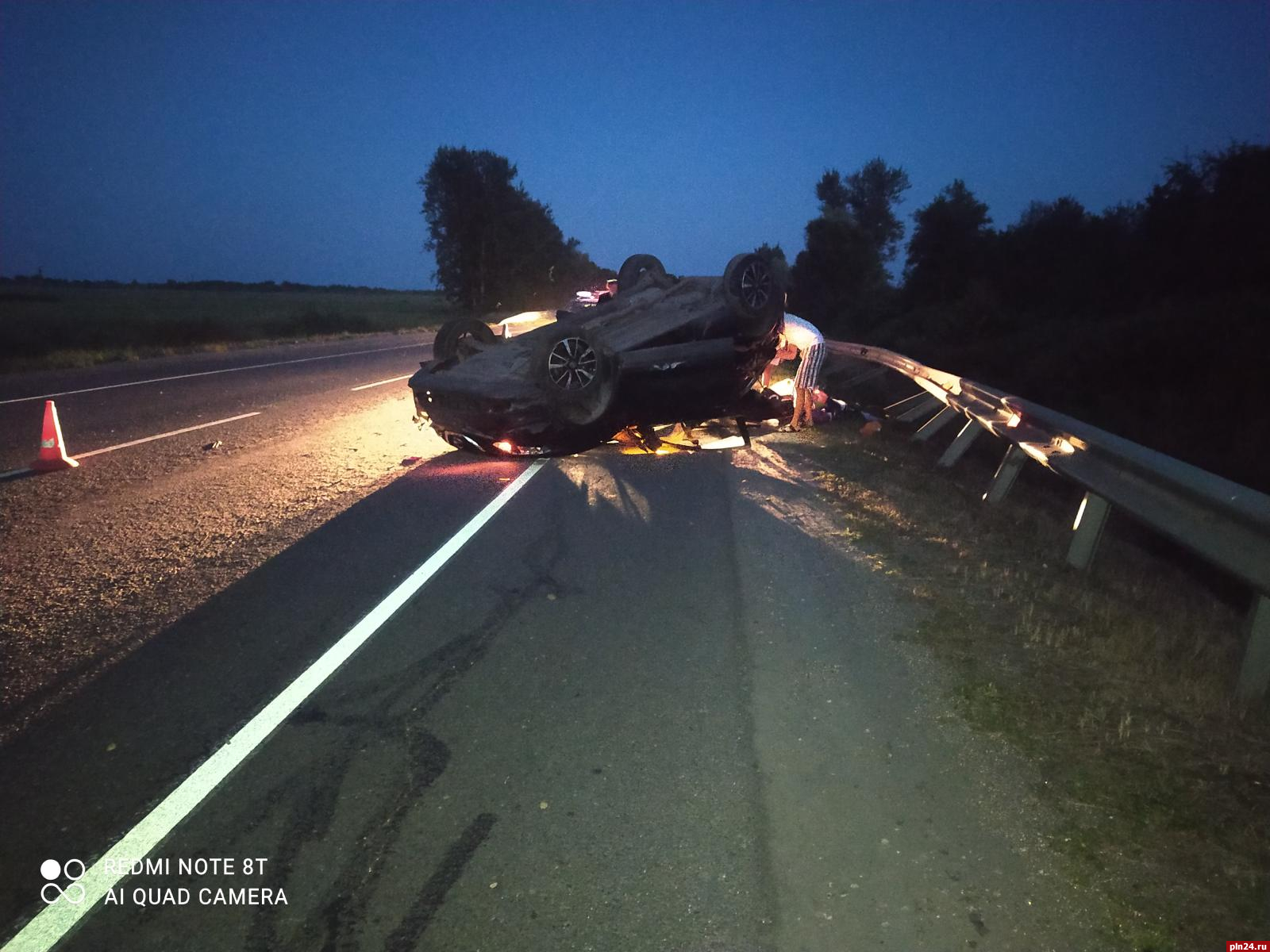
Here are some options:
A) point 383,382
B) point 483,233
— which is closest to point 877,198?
point 483,233

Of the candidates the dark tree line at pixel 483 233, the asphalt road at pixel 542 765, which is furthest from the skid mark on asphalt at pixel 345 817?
the dark tree line at pixel 483 233

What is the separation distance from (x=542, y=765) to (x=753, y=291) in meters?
6.12

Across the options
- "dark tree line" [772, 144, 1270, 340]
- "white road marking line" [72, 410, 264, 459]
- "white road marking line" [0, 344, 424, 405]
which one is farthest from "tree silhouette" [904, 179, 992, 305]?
"white road marking line" [72, 410, 264, 459]

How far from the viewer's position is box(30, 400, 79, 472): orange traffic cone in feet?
26.9

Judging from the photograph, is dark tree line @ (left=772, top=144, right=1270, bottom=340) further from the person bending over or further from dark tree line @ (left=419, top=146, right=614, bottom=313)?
dark tree line @ (left=419, top=146, right=614, bottom=313)

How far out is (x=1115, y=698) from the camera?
3734 mm

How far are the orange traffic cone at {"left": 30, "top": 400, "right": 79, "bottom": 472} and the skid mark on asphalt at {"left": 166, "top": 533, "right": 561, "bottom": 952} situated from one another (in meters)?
6.54

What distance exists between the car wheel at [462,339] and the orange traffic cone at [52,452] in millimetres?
3964

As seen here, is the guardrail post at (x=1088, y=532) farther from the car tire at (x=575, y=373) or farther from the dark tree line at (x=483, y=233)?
the dark tree line at (x=483, y=233)

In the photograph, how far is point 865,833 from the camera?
281cm

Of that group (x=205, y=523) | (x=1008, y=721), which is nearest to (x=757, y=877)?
(x=1008, y=721)

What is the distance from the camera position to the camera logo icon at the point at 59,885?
254 cm

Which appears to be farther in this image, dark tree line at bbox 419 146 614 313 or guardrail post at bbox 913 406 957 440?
dark tree line at bbox 419 146 614 313

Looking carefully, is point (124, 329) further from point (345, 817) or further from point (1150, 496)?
point (1150, 496)
